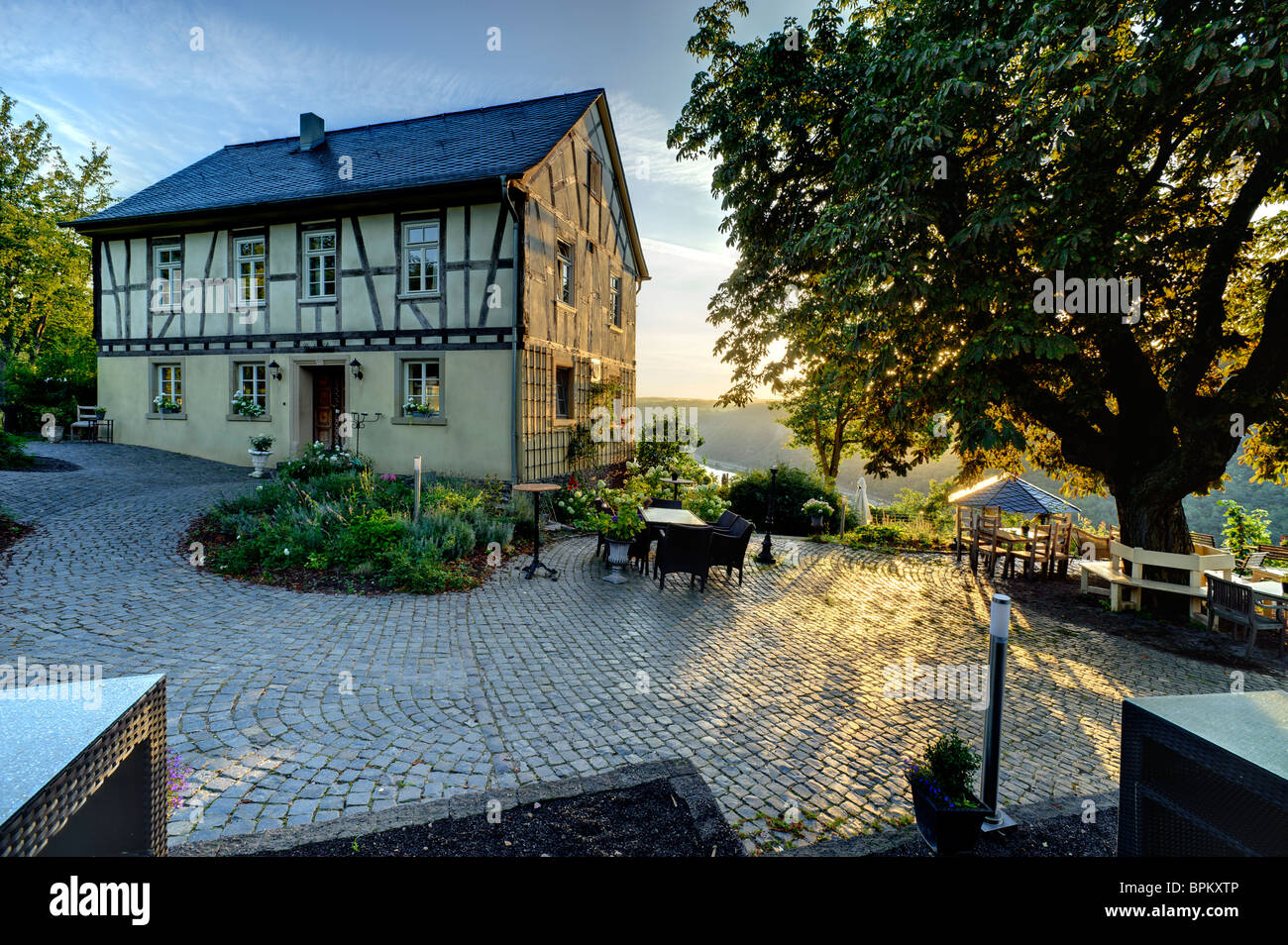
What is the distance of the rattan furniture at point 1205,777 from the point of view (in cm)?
182

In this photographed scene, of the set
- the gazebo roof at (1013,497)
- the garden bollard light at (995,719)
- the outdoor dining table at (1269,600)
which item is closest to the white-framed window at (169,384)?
the garden bollard light at (995,719)

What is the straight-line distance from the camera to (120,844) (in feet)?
5.76

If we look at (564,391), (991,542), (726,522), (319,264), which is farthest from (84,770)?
(319,264)

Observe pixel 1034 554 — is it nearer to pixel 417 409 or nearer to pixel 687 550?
pixel 687 550

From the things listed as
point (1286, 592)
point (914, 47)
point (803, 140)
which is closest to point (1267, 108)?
point (914, 47)

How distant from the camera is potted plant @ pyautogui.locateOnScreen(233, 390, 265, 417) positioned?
539 inches

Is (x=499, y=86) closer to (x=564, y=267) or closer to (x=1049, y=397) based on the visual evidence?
(x=564, y=267)

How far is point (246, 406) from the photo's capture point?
44.9 feet

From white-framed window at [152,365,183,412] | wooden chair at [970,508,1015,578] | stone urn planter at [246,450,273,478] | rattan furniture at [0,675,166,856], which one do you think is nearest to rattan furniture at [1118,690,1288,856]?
rattan furniture at [0,675,166,856]

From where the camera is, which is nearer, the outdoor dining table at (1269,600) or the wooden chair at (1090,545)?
the outdoor dining table at (1269,600)

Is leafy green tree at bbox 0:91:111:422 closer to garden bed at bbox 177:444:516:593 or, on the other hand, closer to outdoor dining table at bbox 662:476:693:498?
garden bed at bbox 177:444:516:593

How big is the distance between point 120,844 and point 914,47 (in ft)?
32.8

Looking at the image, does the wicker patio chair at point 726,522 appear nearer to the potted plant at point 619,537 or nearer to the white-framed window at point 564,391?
the potted plant at point 619,537

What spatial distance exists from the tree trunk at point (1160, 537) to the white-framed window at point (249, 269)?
18254mm
